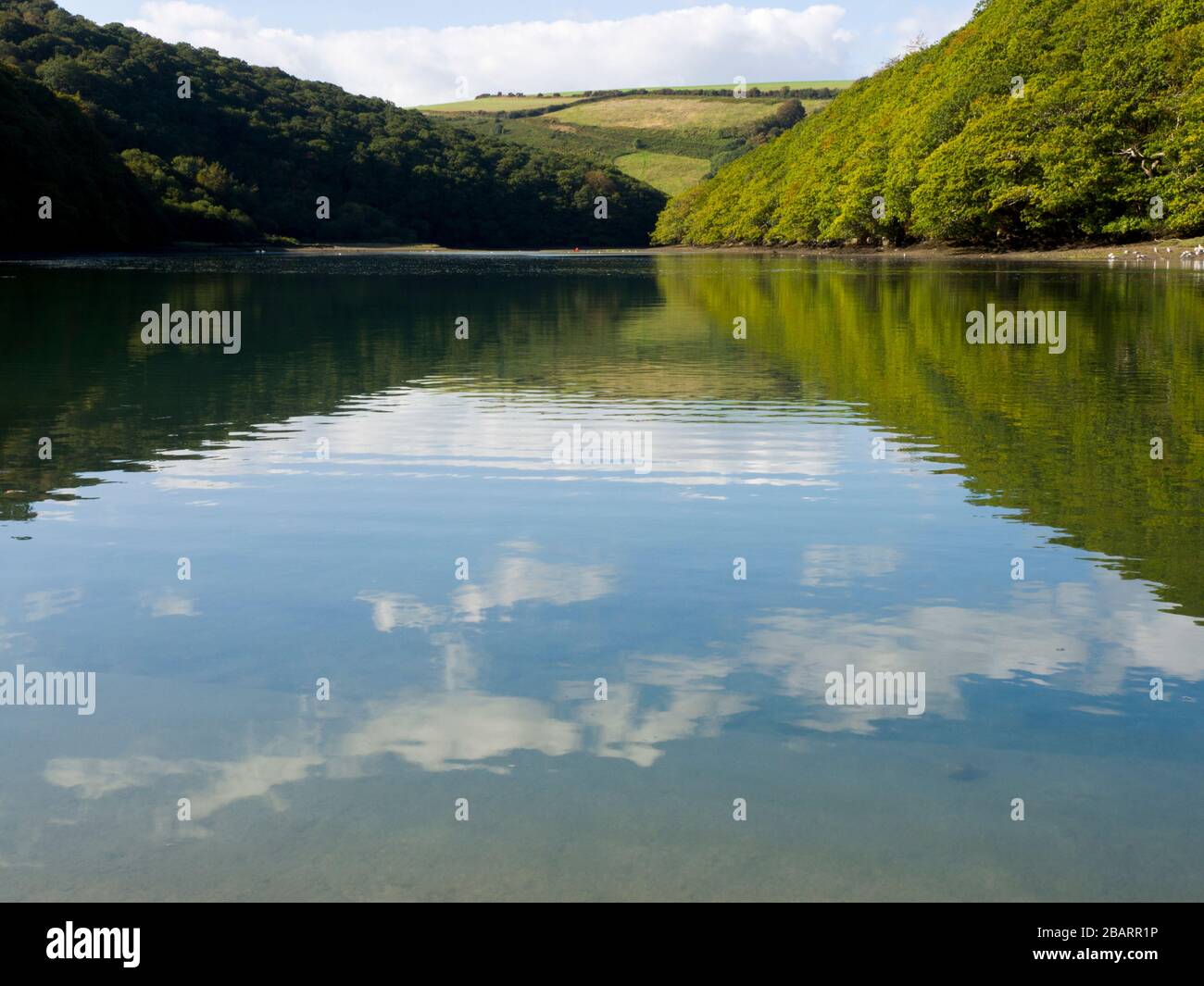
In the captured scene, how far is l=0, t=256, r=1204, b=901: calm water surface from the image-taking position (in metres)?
5.50

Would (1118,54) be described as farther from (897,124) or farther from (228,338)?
(228,338)

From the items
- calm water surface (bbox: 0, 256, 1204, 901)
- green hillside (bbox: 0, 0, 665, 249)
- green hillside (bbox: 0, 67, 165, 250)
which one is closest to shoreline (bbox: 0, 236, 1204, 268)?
green hillside (bbox: 0, 67, 165, 250)

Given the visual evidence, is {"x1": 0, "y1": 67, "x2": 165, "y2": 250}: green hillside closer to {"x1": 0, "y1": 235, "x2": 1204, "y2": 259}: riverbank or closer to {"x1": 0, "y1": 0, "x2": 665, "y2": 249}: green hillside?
{"x1": 0, "y1": 0, "x2": 665, "y2": 249}: green hillside

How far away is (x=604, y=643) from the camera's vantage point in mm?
8266

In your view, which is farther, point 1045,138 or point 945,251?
point 945,251

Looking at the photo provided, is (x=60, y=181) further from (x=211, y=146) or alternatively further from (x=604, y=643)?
(x=604, y=643)

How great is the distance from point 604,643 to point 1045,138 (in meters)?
88.9

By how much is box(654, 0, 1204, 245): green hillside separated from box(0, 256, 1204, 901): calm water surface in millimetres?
66587

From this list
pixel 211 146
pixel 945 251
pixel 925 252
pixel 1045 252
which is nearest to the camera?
pixel 1045 252

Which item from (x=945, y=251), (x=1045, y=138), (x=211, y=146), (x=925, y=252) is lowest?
(x=945, y=251)

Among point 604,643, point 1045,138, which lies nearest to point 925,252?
point 1045,138

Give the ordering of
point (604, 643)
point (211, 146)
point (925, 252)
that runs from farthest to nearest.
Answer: point (211, 146), point (925, 252), point (604, 643)

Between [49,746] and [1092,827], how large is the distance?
4885mm

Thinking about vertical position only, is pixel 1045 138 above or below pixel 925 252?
above
